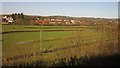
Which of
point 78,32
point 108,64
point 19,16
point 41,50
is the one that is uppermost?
point 19,16

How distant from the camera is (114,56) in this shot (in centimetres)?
729

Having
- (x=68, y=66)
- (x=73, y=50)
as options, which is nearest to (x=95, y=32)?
(x=73, y=50)

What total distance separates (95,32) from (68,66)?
291cm

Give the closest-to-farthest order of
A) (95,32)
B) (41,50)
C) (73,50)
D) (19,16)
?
(73,50) → (41,50) → (95,32) → (19,16)

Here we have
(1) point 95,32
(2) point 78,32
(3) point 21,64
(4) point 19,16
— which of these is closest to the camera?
(3) point 21,64

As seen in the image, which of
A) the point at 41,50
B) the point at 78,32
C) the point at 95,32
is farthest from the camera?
the point at 95,32

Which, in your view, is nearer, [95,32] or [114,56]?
Answer: [114,56]

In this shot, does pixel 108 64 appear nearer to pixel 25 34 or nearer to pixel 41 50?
pixel 41 50

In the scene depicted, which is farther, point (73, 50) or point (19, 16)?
point (19, 16)

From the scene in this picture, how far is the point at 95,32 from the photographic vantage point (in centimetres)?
859

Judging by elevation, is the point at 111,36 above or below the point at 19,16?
below

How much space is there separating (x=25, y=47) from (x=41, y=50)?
1.86 ft

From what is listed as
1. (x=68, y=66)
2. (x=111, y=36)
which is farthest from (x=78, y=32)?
(x=68, y=66)

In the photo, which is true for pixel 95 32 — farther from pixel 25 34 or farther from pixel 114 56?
pixel 25 34
